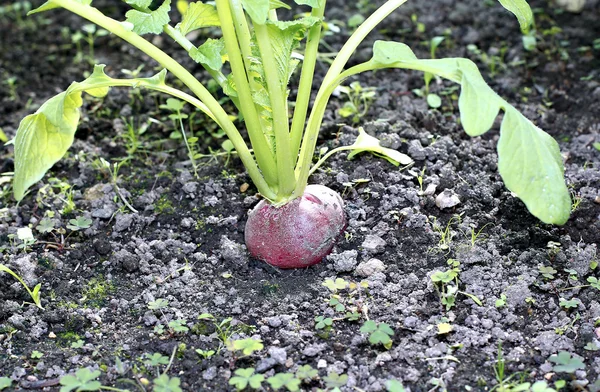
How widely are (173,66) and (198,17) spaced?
196 mm

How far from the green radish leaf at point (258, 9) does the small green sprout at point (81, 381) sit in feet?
2.95

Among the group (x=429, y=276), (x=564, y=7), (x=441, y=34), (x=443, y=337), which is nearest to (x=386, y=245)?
(x=429, y=276)

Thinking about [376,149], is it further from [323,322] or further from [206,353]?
[206,353]

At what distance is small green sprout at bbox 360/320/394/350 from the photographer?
5.88 ft

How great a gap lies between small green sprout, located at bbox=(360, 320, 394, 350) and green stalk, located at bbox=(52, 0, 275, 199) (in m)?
0.49

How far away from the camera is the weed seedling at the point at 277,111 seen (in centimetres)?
175

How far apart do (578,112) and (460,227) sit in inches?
37.5

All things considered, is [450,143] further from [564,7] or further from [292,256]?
[564,7]

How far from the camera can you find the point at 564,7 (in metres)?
3.45

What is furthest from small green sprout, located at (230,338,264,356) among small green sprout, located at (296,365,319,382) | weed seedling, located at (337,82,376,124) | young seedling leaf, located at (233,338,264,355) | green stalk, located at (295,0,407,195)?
weed seedling, located at (337,82,376,124)

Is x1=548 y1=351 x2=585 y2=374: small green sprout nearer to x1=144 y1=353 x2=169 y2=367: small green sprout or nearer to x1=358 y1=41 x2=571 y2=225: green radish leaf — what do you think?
x1=358 y1=41 x2=571 y2=225: green radish leaf

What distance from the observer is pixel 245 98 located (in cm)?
197

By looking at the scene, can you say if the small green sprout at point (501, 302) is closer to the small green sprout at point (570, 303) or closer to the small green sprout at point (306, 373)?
the small green sprout at point (570, 303)

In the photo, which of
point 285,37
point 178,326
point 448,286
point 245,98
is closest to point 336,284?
point 448,286
